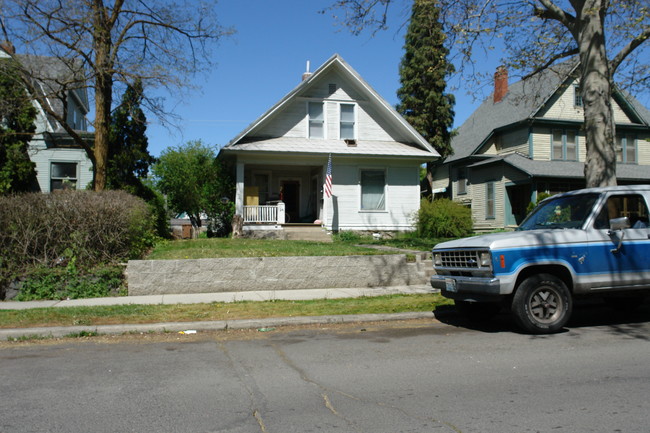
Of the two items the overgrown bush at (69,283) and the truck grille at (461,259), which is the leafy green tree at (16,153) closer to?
the overgrown bush at (69,283)

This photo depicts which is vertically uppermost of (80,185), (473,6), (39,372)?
(473,6)

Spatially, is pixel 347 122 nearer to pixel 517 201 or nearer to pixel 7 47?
pixel 517 201

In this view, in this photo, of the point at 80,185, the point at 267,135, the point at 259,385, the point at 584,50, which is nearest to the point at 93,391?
the point at 259,385

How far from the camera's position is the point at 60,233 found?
37.8ft

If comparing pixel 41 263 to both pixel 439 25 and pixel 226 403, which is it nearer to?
pixel 226 403

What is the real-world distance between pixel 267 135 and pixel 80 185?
9786 mm

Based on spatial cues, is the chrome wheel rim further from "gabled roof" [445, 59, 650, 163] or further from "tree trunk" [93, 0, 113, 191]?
"gabled roof" [445, 59, 650, 163]

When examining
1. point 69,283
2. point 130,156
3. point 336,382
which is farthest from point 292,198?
point 336,382

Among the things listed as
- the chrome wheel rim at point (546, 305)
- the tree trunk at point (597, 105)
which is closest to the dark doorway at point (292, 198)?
the tree trunk at point (597, 105)

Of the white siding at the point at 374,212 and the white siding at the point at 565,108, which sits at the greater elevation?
the white siding at the point at 565,108

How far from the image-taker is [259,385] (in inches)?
213

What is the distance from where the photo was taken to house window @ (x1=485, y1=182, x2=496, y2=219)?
30.1 m

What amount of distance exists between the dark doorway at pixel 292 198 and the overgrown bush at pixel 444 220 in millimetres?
Answer: 6174

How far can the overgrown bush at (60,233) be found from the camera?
438 inches
